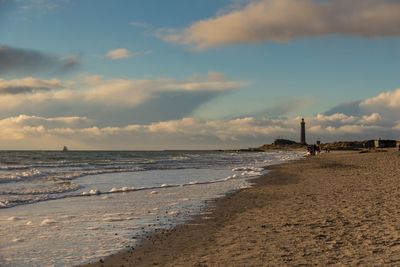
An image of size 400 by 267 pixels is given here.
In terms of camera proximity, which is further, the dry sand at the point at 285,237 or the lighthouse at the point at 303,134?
the lighthouse at the point at 303,134

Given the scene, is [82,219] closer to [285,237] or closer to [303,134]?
[285,237]

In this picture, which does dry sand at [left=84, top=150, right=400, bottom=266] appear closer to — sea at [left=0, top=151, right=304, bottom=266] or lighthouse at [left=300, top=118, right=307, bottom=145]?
sea at [left=0, top=151, right=304, bottom=266]

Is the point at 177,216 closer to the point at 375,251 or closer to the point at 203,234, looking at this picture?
the point at 203,234

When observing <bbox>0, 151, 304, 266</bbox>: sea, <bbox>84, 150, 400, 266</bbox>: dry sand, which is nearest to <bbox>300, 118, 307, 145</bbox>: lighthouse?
<bbox>0, 151, 304, 266</bbox>: sea

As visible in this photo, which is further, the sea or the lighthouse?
the lighthouse

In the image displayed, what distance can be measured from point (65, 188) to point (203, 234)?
14076 millimetres

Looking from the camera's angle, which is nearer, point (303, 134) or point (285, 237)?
point (285, 237)

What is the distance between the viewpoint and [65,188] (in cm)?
2353

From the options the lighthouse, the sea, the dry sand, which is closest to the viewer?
the dry sand

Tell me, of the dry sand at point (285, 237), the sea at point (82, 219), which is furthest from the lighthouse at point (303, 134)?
the dry sand at point (285, 237)

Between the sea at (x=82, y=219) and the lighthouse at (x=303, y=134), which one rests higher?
the lighthouse at (x=303, y=134)

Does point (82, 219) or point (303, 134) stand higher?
point (303, 134)

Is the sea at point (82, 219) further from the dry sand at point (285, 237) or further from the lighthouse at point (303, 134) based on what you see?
the lighthouse at point (303, 134)

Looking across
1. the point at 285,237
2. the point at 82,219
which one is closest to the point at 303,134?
the point at 82,219
